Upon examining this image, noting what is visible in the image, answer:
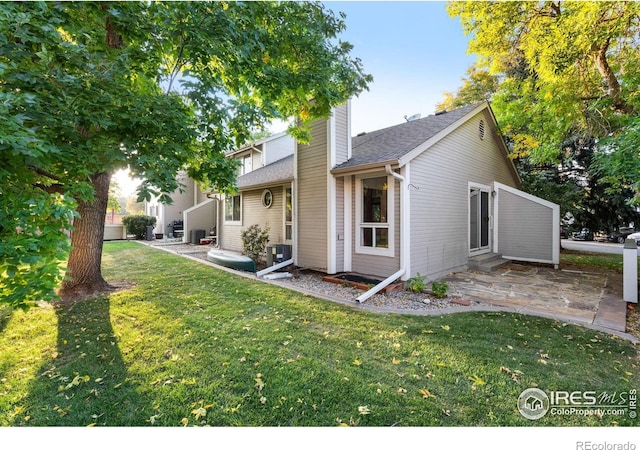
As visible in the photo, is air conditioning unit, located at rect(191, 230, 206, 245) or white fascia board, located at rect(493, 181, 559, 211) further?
air conditioning unit, located at rect(191, 230, 206, 245)

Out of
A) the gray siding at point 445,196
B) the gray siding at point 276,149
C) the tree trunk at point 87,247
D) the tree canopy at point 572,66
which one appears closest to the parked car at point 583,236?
the tree canopy at point 572,66

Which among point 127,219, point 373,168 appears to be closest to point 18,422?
point 373,168

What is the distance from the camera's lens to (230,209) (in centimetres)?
1308

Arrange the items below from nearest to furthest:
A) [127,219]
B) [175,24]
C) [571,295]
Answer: [175,24] → [571,295] → [127,219]

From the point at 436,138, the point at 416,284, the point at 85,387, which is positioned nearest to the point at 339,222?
the point at 416,284

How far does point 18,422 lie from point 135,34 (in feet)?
16.9

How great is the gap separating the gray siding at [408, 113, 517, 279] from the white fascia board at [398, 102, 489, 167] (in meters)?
0.18

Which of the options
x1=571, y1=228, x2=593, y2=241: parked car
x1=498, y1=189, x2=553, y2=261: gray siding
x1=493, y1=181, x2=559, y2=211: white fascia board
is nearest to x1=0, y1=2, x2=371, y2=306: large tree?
x1=493, y1=181, x2=559, y2=211: white fascia board

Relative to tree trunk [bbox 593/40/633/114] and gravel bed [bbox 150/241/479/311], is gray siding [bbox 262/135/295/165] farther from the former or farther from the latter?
tree trunk [bbox 593/40/633/114]

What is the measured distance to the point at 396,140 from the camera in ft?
26.8

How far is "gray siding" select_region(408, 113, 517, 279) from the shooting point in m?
6.96

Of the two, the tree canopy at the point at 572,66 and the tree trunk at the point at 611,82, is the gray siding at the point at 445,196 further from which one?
the tree trunk at the point at 611,82

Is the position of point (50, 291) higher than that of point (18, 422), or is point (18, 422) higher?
point (50, 291)

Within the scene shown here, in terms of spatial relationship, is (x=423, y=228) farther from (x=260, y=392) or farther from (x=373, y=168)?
(x=260, y=392)
